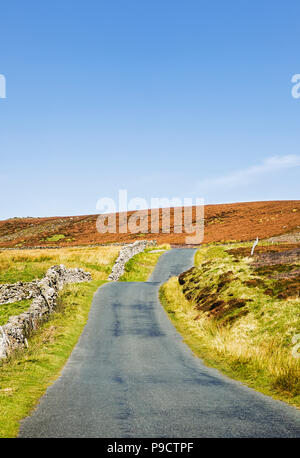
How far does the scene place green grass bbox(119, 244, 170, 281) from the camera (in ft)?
136

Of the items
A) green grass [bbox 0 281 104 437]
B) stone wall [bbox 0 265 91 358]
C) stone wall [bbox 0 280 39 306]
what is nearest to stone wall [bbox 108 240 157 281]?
stone wall [bbox 0 265 91 358]

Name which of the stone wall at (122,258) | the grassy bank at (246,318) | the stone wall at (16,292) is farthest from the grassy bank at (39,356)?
the stone wall at (122,258)

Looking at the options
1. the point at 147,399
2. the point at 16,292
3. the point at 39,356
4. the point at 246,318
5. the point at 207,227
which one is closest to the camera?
the point at 147,399

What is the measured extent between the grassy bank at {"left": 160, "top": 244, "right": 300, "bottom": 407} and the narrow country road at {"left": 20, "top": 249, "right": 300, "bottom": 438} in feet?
2.71

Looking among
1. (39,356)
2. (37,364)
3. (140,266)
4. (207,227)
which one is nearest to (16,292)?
(39,356)

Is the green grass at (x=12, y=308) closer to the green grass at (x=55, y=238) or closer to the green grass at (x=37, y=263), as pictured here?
the green grass at (x=37, y=263)

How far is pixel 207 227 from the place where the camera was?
87.2 meters

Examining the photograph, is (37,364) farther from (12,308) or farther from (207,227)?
(207,227)

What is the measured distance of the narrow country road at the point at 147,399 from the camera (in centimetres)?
704

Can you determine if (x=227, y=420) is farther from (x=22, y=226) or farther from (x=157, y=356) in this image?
(x=22, y=226)

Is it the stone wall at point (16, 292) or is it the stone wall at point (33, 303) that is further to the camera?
the stone wall at point (16, 292)

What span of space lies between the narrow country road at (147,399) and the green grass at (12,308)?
160 inches

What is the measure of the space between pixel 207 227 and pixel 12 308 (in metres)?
69.9
